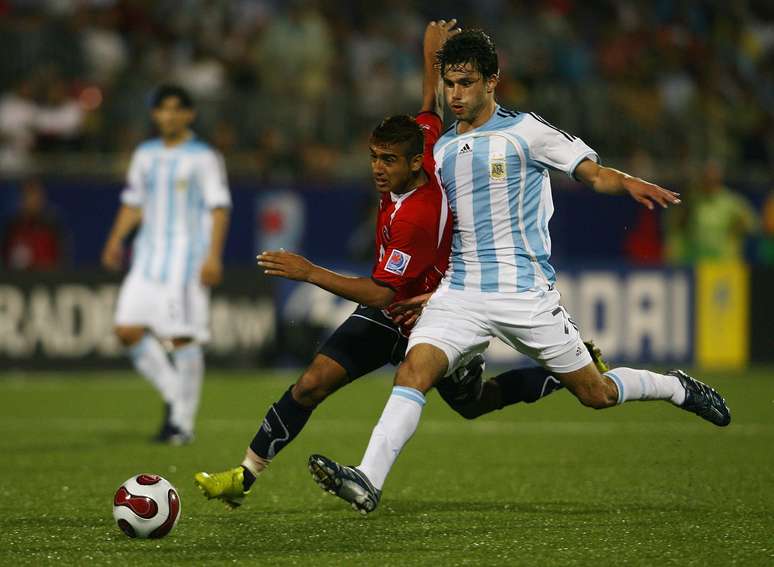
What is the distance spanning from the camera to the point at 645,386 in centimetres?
646

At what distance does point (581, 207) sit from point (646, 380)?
1048 centimetres

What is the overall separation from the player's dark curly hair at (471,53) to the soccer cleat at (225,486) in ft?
6.34

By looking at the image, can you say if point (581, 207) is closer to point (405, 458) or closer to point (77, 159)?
point (77, 159)

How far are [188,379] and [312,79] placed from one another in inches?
302

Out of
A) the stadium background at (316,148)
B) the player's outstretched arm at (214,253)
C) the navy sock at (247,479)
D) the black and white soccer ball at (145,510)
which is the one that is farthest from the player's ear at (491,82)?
the stadium background at (316,148)

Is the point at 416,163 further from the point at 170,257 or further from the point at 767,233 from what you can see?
the point at 767,233

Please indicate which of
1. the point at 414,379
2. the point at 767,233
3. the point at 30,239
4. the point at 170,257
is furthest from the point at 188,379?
the point at 767,233

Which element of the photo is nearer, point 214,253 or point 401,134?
point 401,134

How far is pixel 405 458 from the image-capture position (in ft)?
27.9

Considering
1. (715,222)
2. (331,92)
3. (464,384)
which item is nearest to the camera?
(464,384)

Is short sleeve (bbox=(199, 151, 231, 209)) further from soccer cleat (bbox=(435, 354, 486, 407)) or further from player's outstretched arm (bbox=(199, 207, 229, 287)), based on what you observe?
soccer cleat (bbox=(435, 354, 486, 407))

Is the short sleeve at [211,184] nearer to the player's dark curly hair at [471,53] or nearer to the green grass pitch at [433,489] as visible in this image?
the green grass pitch at [433,489]

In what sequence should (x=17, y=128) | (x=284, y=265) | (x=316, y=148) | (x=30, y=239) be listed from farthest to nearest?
(x=316, y=148), (x=17, y=128), (x=30, y=239), (x=284, y=265)

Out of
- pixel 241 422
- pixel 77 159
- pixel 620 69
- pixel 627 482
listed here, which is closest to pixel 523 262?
pixel 627 482
